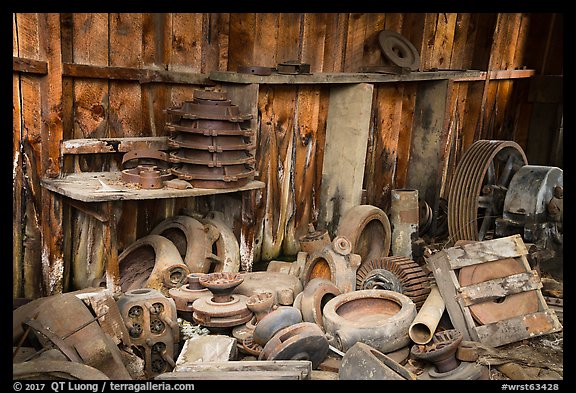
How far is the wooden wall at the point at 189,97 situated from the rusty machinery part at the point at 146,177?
1.27 feet

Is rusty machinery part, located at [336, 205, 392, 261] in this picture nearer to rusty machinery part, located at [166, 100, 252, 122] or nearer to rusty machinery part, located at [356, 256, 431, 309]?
rusty machinery part, located at [356, 256, 431, 309]

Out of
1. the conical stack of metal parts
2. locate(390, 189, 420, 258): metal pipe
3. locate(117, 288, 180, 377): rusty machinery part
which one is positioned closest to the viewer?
locate(117, 288, 180, 377): rusty machinery part

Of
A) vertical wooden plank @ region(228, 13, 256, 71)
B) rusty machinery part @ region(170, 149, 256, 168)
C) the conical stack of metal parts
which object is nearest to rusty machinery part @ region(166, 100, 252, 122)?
the conical stack of metal parts

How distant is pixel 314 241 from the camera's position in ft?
18.2

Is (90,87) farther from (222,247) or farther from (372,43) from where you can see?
(372,43)

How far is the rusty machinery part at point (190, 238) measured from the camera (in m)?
4.93

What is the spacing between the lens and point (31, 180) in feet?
14.1

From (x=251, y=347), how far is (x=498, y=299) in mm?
2018

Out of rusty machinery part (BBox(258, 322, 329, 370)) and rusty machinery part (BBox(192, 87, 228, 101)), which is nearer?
rusty machinery part (BBox(258, 322, 329, 370))

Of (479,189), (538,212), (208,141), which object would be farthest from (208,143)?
(538,212)

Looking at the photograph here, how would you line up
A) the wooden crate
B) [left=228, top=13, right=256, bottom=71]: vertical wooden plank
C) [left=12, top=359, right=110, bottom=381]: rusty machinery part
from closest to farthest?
[left=12, top=359, right=110, bottom=381]: rusty machinery part, the wooden crate, [left=228, top=13, right=256, bottom=71]: vertical wooden plank

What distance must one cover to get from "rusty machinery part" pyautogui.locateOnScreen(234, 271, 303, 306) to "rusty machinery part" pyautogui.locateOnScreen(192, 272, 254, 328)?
0.22 metres

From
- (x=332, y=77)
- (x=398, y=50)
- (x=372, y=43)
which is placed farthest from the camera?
(x=398, y=50)

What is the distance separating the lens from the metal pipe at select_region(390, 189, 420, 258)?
20.0 ft
